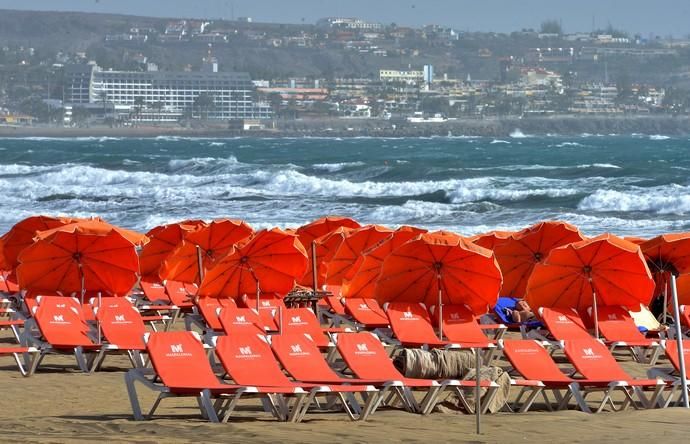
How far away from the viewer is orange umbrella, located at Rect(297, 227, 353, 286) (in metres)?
17.2

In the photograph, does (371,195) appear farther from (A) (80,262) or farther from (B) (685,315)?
(B) (685,315)

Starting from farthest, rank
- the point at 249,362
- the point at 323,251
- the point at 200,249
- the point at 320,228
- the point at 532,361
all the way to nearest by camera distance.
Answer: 1. the point at 320,228
2. the point at 323,251
3. the point at 200,249
4. the point at 532,361
5. the point at 249,362

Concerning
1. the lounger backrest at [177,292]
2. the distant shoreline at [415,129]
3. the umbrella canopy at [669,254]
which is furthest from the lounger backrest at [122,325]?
the distant shoreline at [415,129]

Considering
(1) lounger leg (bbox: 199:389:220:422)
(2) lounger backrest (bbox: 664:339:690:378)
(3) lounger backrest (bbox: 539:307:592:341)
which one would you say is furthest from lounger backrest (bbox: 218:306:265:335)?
(2) lounger backrest (bbox: 664:339:690:378)

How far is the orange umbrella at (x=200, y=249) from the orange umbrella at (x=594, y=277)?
155 inches

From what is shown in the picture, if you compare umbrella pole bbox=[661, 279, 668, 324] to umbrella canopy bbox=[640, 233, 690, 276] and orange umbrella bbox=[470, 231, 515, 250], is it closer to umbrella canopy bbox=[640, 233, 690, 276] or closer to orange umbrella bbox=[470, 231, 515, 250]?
umbrella canopy bbox=[640, 233, 690, 276]

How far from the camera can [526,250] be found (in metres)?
15.8

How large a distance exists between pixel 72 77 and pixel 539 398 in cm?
19277

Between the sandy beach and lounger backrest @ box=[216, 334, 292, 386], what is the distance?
25cm

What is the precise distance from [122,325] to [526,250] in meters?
5.01

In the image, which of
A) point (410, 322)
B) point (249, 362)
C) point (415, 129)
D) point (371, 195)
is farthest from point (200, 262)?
point (415, 129)

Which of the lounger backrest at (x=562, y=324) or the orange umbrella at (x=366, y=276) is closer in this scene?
the lounger backrest at (x=562, y=324)

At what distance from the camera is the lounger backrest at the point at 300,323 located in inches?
494

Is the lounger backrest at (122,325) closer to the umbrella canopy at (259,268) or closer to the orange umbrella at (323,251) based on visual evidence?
the umbrella canopy at (259,268)
